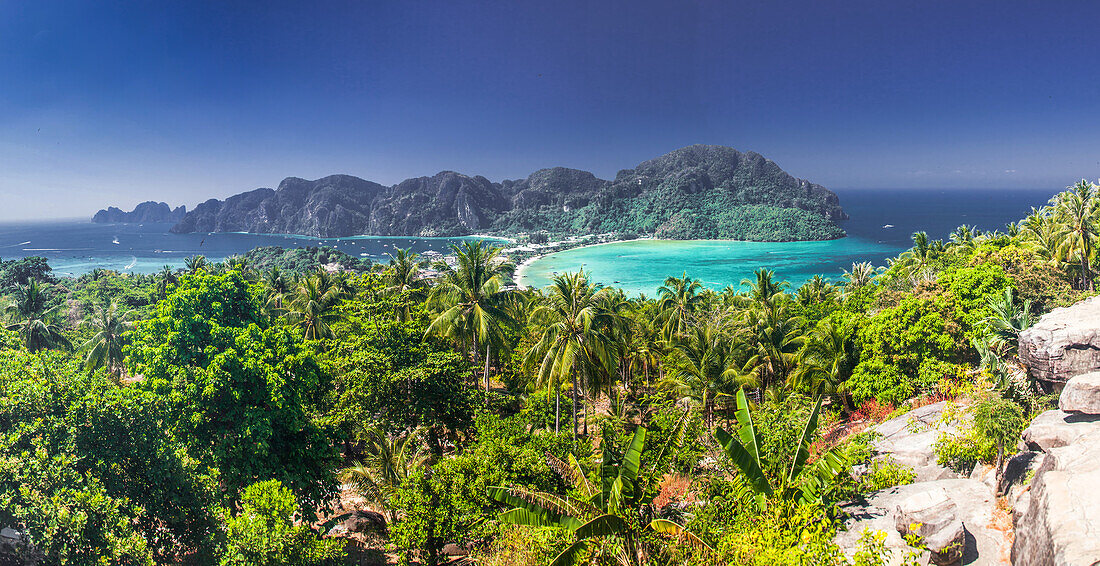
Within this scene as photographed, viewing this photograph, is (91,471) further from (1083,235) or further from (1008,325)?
(1083,235)

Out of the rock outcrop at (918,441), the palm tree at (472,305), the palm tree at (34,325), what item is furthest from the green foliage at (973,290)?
the palm tree at (34,325)

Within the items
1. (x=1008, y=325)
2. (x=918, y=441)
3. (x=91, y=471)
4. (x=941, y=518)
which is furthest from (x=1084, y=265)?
(x=91, y=471)

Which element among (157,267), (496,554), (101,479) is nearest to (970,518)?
(496,554)

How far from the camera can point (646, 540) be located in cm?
952

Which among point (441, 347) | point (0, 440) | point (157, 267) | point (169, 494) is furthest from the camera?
point (157, 267)

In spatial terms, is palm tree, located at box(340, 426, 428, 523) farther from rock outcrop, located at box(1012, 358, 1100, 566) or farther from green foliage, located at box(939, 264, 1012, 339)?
green foliage, located at box(939, 264, 1012, 339)

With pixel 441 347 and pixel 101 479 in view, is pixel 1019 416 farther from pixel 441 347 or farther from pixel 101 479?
pixel 101 479

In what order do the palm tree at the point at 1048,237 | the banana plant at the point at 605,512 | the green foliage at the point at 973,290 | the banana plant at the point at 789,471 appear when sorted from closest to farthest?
1. the banana plant at the point at 605,512
2. the banana plant at the point at 789,471
3. the green foliage at the point at 973,290
4. the palm tree at the point at 1048,237

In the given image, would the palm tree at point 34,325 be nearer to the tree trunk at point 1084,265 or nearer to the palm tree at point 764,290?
the palm tree at point 764,290

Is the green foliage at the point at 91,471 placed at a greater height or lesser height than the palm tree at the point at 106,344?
greater

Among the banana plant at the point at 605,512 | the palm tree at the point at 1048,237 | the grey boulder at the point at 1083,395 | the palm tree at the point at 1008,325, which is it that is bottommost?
the banana plant at the point at 605,512

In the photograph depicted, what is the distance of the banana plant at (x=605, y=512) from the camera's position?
866cm

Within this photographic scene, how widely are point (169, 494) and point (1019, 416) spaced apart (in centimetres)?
2116

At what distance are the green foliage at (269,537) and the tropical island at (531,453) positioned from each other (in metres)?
0.06
